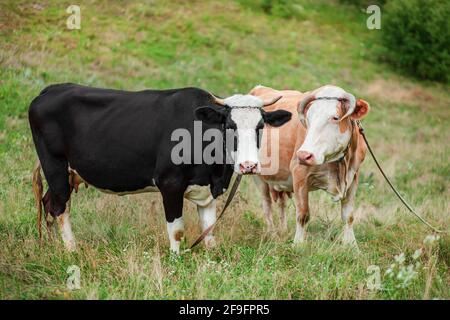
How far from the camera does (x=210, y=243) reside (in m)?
6.73

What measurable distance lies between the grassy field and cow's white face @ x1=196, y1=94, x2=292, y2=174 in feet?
3.30

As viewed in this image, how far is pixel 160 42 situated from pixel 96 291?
1576cm

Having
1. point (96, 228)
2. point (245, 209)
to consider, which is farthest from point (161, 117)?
point (245, 209)

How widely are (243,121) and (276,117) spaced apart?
1.69 feet

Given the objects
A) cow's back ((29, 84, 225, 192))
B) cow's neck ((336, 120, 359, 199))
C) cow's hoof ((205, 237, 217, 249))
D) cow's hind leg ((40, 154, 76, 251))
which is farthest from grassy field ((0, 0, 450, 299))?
cow's back ((29, 84, 225, 192))

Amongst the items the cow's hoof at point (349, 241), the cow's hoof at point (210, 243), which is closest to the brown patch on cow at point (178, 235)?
the cow's hoof at point (210, 243)

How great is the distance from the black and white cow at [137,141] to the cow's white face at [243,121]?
10 millimetres

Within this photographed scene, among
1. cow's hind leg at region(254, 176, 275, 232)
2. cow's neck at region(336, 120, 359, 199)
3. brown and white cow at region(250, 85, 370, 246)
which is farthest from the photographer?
cow's hind leg at region(254, 176, 275, 232)

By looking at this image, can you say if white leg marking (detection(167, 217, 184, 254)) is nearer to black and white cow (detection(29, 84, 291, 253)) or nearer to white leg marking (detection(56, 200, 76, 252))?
black and white cow (detection(29, 84, 291, 253))

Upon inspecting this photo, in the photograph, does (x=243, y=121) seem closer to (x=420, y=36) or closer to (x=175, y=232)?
(x=175, y=232)

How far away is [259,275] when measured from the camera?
581cm

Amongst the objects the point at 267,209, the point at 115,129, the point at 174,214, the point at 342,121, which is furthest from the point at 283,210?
the point at 115,129

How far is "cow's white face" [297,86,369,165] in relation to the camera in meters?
6.47
